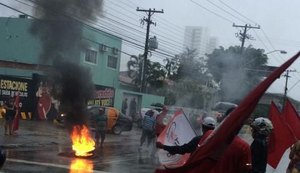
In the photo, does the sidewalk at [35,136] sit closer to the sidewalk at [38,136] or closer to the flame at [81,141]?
the sidewalk at [38,136]

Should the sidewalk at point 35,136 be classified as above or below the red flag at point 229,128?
below

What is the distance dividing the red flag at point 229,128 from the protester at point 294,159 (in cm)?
347

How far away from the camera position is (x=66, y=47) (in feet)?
50.1

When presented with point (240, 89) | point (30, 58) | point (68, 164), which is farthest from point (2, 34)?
point (68, 164)

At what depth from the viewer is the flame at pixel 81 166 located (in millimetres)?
11353

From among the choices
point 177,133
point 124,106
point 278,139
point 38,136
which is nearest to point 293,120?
point 278,139

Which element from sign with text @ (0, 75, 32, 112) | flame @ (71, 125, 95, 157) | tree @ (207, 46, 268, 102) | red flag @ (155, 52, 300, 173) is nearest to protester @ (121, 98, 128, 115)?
tree @ (207, 46, 268, 102)

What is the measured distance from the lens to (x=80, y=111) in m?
14.8

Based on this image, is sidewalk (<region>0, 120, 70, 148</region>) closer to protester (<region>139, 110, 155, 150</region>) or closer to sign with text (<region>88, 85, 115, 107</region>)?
protester (<region>139, 110, 155, 150</region>)

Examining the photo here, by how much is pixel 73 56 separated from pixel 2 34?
18546 mm

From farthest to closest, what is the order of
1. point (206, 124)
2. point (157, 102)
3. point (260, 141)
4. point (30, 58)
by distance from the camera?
point (157, 102), point (30, 58), point (260, 141), point (206, 124)

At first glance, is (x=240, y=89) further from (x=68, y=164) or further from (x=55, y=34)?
(x=68, y=164)

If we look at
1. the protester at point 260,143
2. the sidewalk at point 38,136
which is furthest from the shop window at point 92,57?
the protester at point 260,143

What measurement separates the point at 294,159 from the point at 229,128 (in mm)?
3889
